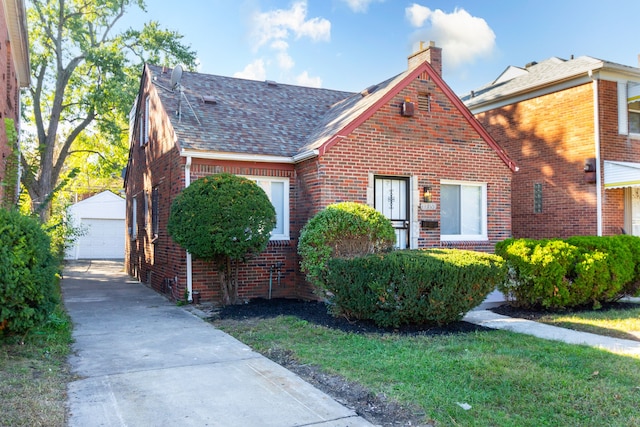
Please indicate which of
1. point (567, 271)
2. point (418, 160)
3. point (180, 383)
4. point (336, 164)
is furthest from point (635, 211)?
point (180, 383)

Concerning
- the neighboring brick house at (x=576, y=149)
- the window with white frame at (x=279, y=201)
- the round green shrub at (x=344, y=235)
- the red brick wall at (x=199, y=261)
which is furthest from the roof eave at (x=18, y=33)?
the neighboring brick house at (x=576, y=149)

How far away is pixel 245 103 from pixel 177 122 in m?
2.53

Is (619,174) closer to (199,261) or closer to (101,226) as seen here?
(199,261)

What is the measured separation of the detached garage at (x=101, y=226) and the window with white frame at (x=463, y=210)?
21.4 metres

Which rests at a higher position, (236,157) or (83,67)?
(83,67)

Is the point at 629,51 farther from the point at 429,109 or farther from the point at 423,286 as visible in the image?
the point at 423,286

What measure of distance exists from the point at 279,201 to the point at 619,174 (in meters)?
9.23

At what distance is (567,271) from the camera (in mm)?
9039

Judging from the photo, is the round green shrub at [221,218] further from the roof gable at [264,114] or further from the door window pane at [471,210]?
the door window pane at [471,210]

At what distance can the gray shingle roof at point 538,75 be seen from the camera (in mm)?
13758

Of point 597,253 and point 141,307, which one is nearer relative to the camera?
point 597,253

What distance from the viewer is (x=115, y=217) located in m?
28.4

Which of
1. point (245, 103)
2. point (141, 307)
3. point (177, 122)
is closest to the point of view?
point (141, 307)

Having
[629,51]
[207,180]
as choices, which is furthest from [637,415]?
[629,51]
